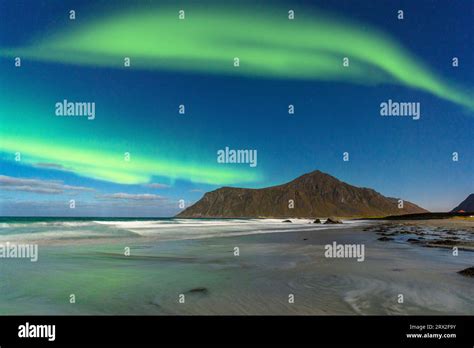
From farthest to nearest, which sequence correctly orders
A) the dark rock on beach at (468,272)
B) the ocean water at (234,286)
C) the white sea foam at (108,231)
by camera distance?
the white sea foam at (108,231), the dark rock on beach at (468,272), the ocean water at (234,286)

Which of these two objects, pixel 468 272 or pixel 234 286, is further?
pixel 468 272

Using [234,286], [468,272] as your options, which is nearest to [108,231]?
[234,286]

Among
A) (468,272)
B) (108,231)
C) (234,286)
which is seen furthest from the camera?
(108,231)

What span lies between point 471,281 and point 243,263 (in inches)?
317

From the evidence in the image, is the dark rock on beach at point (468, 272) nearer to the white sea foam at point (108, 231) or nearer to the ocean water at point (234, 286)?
the ocean water at point (234, 286)

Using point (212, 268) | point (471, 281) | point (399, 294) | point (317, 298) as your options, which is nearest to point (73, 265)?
point (212, 268)

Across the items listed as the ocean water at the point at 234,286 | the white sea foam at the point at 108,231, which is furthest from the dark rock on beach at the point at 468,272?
the white sea foam at the point at 108,231

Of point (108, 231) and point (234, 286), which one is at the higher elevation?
point (234, 286)

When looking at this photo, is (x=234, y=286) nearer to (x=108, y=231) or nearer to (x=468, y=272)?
(x=468, y=272)

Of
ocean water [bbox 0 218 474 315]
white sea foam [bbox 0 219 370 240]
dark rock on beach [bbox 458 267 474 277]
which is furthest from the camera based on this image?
white sea foam [bbox 0 219 370 240]

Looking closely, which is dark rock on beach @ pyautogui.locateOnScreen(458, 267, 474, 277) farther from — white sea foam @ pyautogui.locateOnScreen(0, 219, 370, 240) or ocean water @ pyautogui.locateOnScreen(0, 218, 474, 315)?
white sea foam @ pyautogui.locateOnScreen(0, 219, 370, 240)

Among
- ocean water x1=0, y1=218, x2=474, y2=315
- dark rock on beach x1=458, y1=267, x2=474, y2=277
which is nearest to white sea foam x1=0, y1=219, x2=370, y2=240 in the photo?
ocean water x1=0, y1=218, x2=474, y2=315
